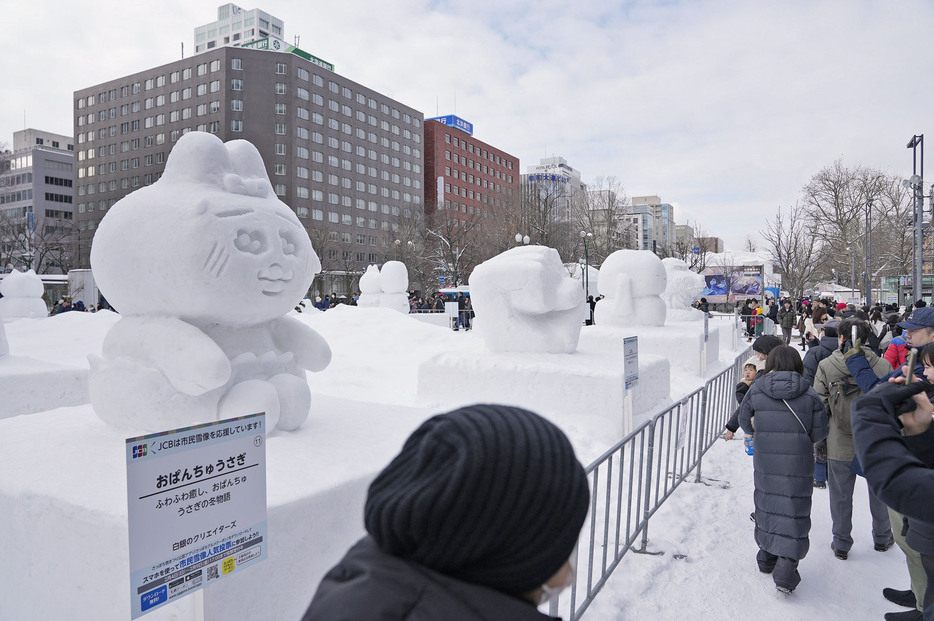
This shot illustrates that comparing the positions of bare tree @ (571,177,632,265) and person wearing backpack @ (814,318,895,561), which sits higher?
bare tree @ (571,177,632,265)

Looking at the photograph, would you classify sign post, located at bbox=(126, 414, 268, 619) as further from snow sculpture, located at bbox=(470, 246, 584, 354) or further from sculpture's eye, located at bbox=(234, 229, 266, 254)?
snow sculpture, located at bbox=(470, 246, 584, 354)

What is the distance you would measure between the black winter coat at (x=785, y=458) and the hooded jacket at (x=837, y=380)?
2.16 ft

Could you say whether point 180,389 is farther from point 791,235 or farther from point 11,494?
point 791,235

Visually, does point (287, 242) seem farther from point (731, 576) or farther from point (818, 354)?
point (818, 354)

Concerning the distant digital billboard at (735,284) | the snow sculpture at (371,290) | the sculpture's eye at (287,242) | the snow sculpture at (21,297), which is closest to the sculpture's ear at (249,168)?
the sculpture's eye at (287,242)

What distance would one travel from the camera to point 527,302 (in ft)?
25.8

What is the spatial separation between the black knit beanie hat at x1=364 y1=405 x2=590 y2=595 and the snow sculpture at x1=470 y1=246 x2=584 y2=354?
263 inches

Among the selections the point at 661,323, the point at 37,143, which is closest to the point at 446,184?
the point at 37,143

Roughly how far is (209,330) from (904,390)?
404cm

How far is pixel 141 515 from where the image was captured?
76.0 inches

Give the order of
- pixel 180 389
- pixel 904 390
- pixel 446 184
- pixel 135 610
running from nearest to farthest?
pixel 135 610 < pixel 904 390 < pixel 180 389 < pixel 446 184

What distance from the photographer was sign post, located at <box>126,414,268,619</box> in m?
1.94

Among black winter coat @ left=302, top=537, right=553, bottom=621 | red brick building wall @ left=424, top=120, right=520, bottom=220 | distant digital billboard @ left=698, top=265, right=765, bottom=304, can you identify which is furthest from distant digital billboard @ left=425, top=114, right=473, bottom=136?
black winter coat @ left=302, top=537, right=553, bottom=621

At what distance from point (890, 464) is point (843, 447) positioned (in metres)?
2.70
